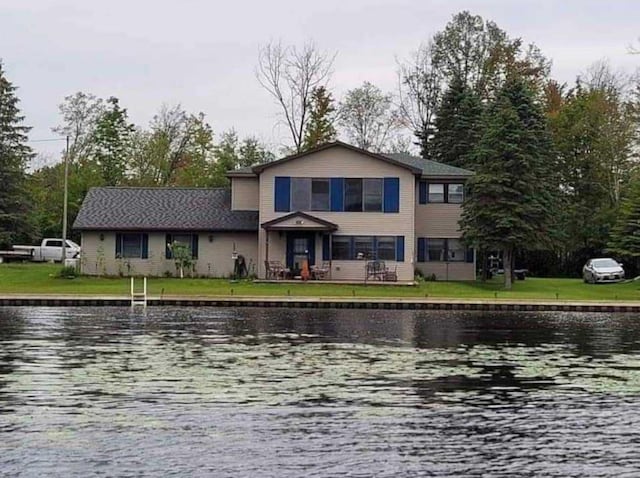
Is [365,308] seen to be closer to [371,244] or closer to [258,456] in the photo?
[371,244]

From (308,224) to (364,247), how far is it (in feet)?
9.78

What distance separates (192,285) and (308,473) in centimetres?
3471

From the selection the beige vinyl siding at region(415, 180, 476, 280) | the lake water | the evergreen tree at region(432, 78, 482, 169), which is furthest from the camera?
the evergreen tree at region(432, 78, 482, 169)

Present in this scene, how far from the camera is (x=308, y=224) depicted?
161 feet

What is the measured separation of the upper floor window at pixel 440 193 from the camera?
53.1 m

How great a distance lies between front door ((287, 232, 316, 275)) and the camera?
165ft

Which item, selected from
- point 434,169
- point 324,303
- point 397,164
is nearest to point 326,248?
point 397,164

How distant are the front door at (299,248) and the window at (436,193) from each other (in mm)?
6758

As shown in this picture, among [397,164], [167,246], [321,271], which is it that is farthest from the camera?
[167,246]

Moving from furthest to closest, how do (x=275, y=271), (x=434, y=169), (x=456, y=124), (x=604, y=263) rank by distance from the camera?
(x=456, y=124) → (x=604, y=263) → (x=434, y=169) → (x=275, y=271)

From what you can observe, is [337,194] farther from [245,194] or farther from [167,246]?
[167,246]

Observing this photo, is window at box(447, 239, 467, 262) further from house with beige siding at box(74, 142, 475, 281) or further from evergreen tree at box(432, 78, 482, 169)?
evergreen tree at box(432, 78, 482, 169)

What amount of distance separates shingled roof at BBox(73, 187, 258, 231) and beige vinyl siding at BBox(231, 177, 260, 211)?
37 cm

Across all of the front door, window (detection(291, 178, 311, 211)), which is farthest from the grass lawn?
window (detection(291, 178, 311, 211))
